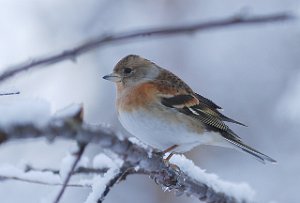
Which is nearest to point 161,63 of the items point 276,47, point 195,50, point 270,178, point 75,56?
point 195,50

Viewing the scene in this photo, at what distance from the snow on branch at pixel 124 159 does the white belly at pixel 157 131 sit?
607 mm

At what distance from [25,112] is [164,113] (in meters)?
2.05

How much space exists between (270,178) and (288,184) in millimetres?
339

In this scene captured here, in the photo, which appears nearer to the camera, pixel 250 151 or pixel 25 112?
pixel 25 112

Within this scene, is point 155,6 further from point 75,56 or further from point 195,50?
point 75,56

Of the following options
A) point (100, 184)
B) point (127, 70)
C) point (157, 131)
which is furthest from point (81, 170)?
point (127, 70)

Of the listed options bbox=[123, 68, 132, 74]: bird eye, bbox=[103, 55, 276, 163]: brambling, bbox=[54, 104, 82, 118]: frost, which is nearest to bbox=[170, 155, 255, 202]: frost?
bbox=[103, 55, 276, 163]: brambling

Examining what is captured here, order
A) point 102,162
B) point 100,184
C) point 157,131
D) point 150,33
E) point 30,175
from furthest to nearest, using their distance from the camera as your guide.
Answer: point 157,131 < point 102,162 < point 100,184 < point 30,175 < point 150,33

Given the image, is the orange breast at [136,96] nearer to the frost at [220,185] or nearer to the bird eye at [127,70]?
the bird eye at [127,70]

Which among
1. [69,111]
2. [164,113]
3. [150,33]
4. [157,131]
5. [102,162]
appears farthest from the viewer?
[164,113]

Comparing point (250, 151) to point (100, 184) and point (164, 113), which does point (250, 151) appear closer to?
point (164, 113)

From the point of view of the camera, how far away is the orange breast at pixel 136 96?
278 centimetres

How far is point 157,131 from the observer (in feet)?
8.76

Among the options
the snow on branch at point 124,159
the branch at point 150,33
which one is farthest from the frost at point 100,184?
the branch at point 150,33
